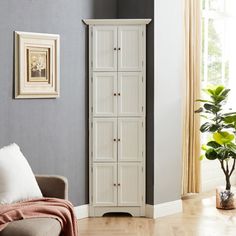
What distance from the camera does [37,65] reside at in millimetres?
5129

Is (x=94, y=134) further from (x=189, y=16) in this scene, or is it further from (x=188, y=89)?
(x=189, y=16)

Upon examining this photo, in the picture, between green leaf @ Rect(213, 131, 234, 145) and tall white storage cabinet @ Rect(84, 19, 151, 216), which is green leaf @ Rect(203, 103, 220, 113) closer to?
green leaf @ Rect(213, 131, 234, 145)

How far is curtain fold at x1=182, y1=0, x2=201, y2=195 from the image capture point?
20.7 ft

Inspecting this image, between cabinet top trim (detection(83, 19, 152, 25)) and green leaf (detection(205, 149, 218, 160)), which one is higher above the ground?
cabinet top trim (detection(83, 19, 152, 25))

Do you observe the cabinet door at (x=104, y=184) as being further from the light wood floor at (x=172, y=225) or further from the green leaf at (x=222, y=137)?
the green leaf at (x=222, y=137)

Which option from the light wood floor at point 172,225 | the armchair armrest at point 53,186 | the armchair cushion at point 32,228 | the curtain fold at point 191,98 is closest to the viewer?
the armchair cushion at point 32,228

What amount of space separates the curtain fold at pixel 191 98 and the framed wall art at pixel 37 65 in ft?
5.62

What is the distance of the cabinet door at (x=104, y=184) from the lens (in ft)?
18.4

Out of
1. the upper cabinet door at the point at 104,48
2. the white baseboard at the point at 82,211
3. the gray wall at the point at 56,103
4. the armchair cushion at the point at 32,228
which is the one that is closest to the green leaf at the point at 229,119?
the upper cabinet door at the point at 104,48

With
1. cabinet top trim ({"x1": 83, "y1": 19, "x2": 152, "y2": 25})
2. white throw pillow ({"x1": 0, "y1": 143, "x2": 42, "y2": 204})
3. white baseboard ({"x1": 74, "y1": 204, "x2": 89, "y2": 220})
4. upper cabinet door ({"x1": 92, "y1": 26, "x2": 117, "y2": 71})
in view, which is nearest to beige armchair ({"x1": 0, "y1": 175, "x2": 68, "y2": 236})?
white throw pillow ({"x1": 0, "y1": 143, "x2": 42, "y2": 204})

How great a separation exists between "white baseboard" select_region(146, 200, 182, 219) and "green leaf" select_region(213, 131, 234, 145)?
77cm

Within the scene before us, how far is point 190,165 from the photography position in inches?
254

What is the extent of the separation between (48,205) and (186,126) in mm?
2695

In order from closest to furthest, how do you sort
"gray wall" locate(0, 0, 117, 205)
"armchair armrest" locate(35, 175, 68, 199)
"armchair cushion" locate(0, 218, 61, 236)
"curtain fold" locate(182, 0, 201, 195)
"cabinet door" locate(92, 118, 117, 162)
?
"armchair cushion" locate(0, 218, 61, 236), "armchair armrest" locate(35, 175, 68, 199), "gray wall" locate(0, 0, 117, 205), "cabinet door" locate(92, 118, 117, 162), "curtain fold" locate(182, 0, 201, 195)
